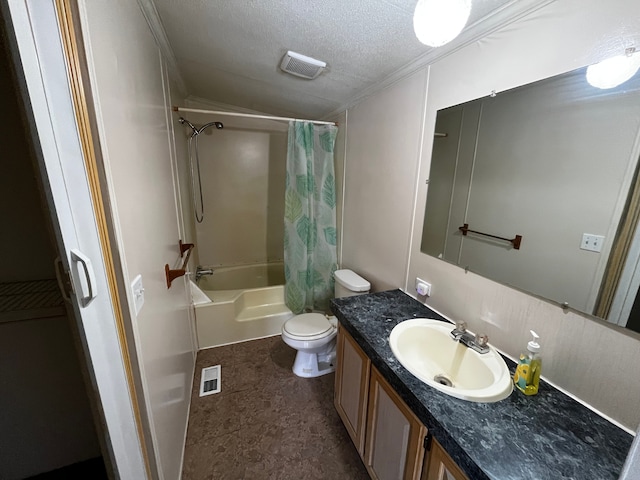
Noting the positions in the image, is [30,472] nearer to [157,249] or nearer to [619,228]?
[157,249]

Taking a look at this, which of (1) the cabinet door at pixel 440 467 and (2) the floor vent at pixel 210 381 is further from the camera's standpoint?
(2) the floor vent at pixel 210 381

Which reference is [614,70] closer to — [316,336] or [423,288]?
[423,288]

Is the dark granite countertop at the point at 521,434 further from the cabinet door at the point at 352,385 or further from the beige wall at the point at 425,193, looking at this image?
the cabinet door at the point at 352,385

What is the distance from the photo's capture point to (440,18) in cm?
80

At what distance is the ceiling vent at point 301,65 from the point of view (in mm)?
1412

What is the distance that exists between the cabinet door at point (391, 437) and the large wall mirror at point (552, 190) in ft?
2.14

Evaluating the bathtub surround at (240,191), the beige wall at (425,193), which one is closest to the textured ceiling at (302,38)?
the beige wall at (425,193)

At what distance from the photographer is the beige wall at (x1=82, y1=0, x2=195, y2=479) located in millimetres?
722

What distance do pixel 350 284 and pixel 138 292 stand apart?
4.36 ft

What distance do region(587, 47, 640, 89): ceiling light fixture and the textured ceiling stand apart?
0.33m

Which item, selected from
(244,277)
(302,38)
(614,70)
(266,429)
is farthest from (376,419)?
(244,277)

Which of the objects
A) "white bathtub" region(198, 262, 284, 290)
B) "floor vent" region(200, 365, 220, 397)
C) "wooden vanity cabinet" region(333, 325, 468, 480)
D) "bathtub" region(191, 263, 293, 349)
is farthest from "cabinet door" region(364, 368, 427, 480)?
"white bathtub" region(198, 262, 284, 290)

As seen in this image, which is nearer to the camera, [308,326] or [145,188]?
[145,188]

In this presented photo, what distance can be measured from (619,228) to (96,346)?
150 centimetres
